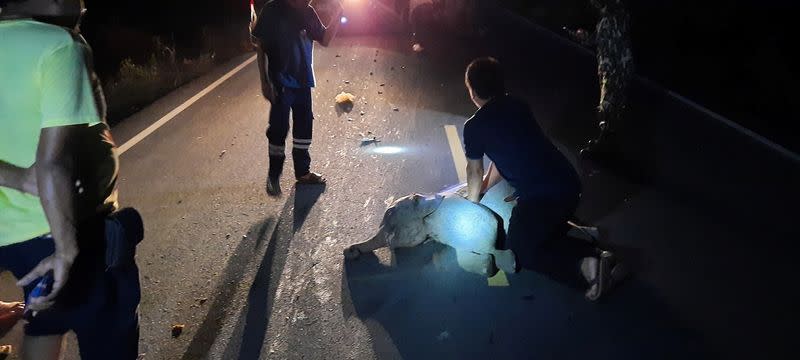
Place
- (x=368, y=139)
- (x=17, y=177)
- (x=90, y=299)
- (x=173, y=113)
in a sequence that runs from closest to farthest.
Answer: (x=17, y=177), (x=90, y=299), (x=368, y=139), (x=173, y=113)

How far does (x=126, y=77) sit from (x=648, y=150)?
8.68 meters

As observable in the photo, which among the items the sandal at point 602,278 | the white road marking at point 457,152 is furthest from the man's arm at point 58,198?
the white road marking at point 457,152

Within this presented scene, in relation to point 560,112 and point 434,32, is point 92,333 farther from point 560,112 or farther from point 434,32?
point 434,32

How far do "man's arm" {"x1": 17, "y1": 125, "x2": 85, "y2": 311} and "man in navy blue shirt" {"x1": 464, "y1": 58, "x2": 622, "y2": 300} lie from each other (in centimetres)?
259

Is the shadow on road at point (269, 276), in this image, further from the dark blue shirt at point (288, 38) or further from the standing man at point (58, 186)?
the standing man at point (58, 186)

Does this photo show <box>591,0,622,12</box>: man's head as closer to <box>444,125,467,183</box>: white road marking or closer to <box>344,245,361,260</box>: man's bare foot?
<box>444,125,467,183</box>: white road marking

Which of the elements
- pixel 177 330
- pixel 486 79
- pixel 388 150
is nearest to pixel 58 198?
pixel 177 330

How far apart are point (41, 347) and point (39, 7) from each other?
1.34 meters

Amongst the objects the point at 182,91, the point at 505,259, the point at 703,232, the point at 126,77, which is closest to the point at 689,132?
→ the point at 703,232

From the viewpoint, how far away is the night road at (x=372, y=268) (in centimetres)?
381

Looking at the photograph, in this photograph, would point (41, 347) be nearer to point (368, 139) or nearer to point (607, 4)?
point (368, 139)

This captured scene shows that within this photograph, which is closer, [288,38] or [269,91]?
[288,38]

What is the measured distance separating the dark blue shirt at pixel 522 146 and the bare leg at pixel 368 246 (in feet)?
3.43

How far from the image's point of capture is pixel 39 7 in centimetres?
204
